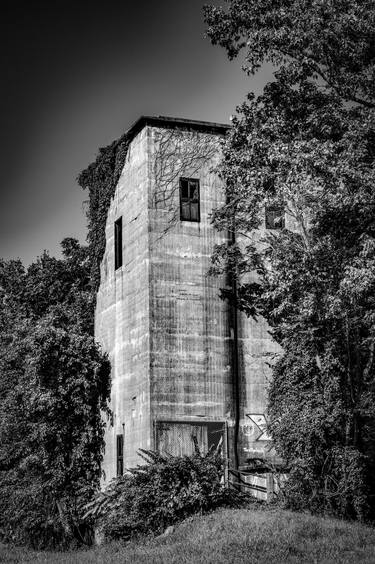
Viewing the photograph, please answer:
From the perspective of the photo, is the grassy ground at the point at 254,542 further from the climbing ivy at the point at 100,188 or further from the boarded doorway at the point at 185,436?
the climbing ivy at the point at 100,188

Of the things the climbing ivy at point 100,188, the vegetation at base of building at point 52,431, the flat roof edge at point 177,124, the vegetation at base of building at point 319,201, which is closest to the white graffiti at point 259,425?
the vegetation at base of building at point 319,201

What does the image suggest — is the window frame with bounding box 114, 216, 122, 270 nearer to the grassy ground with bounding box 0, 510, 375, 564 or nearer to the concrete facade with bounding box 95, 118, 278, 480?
the concrete facade with bounding box 95, 118, 278, 480

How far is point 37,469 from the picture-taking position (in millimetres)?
30344

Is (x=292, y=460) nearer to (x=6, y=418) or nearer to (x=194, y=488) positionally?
(x=194, y=488)

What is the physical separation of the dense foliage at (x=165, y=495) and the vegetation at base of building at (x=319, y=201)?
80.7 inches

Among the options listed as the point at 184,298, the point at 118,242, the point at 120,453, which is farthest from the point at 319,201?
the point at 120,453

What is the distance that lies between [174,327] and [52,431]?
21.3 feet

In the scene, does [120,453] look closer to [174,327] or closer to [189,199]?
[174,327]

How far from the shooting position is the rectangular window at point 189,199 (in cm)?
2800

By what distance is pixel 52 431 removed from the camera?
29625 mm

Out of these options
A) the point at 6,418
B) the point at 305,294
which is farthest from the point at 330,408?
the point at 6,418

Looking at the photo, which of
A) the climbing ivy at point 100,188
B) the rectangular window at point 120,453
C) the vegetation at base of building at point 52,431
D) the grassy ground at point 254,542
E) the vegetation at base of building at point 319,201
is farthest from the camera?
the climbing ivy at point 100,188

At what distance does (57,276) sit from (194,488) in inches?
662

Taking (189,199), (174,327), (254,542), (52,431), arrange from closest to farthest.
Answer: (254,542), (174,327), (189,199), (52,431)
